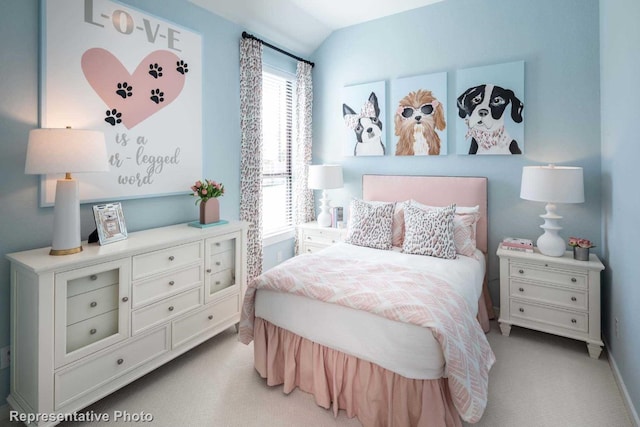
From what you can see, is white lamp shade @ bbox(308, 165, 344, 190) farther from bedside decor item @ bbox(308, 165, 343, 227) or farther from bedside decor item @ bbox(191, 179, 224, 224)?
bedside decor item @ bbox(191, 179, 224, 224)

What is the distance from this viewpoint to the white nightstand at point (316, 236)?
3932 millimetres

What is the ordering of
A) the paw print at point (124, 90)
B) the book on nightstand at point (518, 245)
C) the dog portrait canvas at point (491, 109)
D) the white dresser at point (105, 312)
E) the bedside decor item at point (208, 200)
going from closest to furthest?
the white dresser at point (105, 312) < the paw print at point (124, 90) < the bedside decor item at point (208, 200) < the book on nightstand at point (518, 245) < the dog portrait canvas at point (491, 109)

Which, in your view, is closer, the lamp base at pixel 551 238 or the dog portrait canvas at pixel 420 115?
the lamp base at pixel 551 238

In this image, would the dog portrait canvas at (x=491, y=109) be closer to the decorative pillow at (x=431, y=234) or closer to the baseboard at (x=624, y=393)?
the decorative pillow at (x=431, y=234)

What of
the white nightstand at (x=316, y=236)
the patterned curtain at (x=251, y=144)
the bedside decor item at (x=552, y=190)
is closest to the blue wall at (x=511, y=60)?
the bedside decor item at (x=552, y=190)

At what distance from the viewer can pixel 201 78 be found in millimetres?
3012

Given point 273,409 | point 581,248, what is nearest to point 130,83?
point 273,409

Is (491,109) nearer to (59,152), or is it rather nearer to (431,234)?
(431,234)

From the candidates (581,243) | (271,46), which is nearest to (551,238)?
(581,243)

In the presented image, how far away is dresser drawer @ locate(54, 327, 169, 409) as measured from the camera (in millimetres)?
1817

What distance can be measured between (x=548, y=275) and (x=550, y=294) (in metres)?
0.15

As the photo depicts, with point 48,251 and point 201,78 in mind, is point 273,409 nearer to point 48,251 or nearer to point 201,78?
point 48,251

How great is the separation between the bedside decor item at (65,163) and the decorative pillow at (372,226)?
2137mm

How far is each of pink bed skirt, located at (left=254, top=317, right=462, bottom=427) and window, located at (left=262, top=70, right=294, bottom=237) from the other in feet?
6.06
